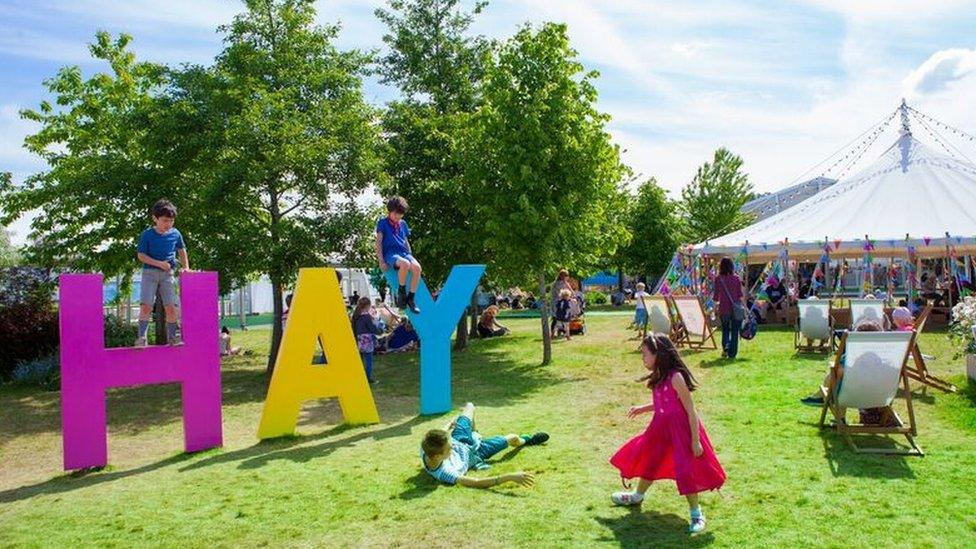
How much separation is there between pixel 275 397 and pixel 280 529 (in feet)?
11.4

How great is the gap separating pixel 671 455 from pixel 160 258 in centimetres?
599

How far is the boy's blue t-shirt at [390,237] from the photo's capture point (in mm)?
9375

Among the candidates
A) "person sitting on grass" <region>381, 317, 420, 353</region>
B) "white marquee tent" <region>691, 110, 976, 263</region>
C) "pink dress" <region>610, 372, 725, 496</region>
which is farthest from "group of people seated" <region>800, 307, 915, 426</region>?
"person sitting on grass" <region>381, 317, 420, 353</region>

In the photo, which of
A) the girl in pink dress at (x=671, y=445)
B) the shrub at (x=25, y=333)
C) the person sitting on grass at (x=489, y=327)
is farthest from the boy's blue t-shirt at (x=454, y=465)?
the person sitting on grass at (x=489, y=327)

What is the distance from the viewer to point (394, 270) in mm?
9648

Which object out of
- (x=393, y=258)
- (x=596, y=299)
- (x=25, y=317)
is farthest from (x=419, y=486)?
(x=596, y=299)

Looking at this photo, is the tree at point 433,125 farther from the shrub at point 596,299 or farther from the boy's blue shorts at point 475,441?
the shrub at point 596,299

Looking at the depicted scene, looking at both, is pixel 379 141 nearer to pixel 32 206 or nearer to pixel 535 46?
pixel 535 46

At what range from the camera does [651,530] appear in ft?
17.3

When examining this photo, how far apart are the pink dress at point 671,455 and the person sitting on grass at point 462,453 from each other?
1.07 metres

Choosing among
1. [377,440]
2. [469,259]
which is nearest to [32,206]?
[469,259]

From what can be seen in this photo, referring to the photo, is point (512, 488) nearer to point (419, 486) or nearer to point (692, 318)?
point (419, 486)

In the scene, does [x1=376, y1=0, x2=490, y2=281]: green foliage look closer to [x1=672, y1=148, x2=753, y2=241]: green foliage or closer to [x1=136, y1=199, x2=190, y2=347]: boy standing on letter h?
[x1=136, y1=199, x2=190, y2=347]: boy standing on letter h

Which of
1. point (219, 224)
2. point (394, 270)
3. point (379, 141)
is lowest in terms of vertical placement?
point (394, 270)
